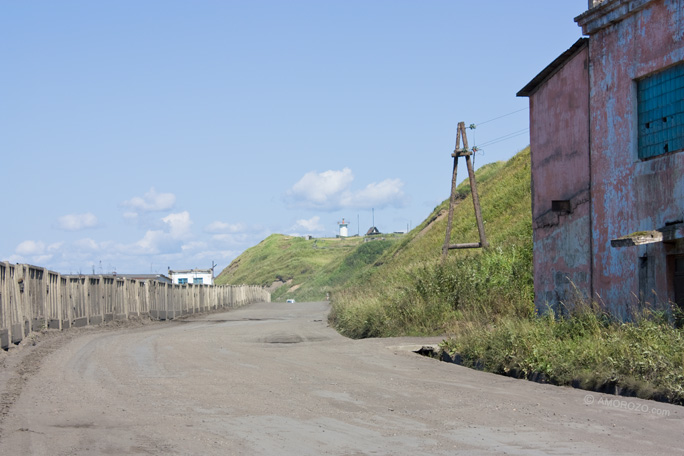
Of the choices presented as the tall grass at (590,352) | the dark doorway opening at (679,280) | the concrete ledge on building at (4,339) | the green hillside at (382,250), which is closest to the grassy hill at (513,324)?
Answer: the tall grass at (590,352)

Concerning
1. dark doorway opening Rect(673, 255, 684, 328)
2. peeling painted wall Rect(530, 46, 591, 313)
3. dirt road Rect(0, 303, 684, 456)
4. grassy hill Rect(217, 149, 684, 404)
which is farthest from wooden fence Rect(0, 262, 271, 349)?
dark doorway opening Rect(673, 255, 684, 328)

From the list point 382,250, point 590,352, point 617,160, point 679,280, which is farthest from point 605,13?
point 382,250

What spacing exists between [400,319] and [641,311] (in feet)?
29.4

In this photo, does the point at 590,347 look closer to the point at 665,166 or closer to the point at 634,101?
the point at 665,166

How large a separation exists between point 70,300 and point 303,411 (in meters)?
15.4

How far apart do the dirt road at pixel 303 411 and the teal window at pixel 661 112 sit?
5233 mm

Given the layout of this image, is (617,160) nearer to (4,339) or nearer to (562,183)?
(562,183)

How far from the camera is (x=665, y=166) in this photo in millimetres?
13500

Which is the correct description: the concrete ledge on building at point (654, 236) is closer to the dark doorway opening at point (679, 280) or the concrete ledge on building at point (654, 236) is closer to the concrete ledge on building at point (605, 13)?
the dark doorway opening at point (679, 280)

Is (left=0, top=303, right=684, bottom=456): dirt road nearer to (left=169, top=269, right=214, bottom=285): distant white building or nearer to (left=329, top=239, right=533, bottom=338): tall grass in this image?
(left=329, top=239, right=533, bottom=338): tall grass

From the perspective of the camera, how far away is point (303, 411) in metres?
9.12

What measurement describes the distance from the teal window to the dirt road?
5.23m

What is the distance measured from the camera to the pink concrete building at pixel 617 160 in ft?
44.1

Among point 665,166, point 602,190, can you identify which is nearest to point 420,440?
point 665,166
